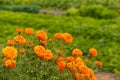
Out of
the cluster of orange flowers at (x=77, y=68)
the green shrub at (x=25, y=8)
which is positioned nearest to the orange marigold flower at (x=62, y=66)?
the cluster of orange flowers at (x=77, y=68)

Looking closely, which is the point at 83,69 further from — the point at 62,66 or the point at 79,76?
the point at 62,66

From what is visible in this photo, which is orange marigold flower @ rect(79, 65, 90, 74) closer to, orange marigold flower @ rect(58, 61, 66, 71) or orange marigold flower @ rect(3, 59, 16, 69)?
orange marigold flower @ rect(58, 61, 66, 71)

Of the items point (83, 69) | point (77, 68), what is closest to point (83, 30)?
point (77, 68)

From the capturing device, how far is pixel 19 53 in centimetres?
474

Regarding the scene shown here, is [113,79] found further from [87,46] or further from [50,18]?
[50,18]

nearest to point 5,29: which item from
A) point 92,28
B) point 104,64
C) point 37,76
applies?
point 92,28

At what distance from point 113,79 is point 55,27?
3339 millimetres

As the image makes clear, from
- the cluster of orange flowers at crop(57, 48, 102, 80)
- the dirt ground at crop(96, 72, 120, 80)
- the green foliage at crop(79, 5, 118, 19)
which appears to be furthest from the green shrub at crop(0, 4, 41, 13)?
the cluster of orange flowers at crop(57, 48, 102, 80)

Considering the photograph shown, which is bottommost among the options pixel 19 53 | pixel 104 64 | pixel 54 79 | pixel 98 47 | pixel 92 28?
pixel 54 79

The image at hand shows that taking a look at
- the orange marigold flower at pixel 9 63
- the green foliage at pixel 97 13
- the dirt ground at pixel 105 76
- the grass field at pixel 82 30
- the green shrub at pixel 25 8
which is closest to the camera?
the orange marigold flower at pixel 9 63

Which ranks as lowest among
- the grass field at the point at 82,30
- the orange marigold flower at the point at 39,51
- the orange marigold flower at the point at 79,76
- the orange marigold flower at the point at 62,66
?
the orange marigold flower at the point at 79,76

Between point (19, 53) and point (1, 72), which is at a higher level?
point (19, 53)

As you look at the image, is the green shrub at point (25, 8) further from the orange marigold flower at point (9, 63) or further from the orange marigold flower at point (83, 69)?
the orange marigold flower at point (9, 63)

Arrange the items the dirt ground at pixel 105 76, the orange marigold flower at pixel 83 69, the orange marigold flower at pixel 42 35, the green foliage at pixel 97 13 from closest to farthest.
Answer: the orange marigold flower at pixel 83 69 < the orange marigold flower at pixel 42 35 < the dirt ground at pixel 105 76 < the green foliage at pixel 97 13
